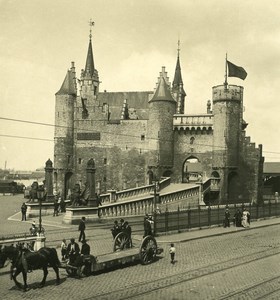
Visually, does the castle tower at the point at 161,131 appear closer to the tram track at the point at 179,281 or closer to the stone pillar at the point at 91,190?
the stone pillar at the point at 91,190

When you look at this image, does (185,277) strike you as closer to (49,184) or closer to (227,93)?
(49,184)

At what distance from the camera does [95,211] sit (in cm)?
2883

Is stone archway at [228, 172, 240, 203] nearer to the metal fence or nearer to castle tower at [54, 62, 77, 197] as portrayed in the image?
the metal fence

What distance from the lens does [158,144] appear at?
4897 cm

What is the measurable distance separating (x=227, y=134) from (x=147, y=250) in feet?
107

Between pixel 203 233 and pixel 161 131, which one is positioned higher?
pixel 161 131

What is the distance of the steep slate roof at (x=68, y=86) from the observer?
52531 millimetres

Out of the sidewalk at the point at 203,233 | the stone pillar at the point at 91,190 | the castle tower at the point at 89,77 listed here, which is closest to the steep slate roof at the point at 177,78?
the castle tower at the point at 89,77

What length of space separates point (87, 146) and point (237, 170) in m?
17.8

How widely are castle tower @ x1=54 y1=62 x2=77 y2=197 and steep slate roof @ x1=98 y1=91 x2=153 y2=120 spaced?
40.0ft

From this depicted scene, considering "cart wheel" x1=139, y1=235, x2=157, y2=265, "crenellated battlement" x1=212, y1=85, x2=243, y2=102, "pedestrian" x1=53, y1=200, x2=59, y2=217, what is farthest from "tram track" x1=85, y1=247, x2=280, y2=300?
"crenellated battlement" x1=212, y1=85, x2=243, y2=102

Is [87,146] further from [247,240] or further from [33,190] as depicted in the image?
[247,240]

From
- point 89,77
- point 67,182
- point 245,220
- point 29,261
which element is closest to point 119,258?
point 29,261

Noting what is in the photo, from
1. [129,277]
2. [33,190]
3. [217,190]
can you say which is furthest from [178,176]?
[129,277]
